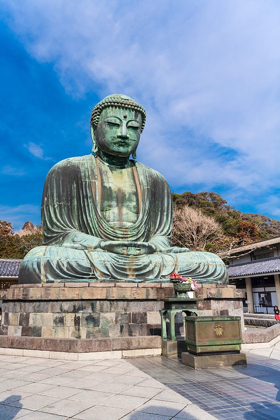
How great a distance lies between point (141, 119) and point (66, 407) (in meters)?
7.90

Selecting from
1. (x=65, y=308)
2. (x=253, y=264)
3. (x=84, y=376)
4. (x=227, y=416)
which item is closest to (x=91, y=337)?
(x=65, y=308)

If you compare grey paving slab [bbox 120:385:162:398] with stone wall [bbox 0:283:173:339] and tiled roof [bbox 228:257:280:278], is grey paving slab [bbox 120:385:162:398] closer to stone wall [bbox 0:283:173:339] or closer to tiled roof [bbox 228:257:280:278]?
stone wall [bbox 0:283:173:339]

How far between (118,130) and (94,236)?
296 centimetres

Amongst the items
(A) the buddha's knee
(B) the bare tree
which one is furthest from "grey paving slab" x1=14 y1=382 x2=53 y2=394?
(B) the bare tree

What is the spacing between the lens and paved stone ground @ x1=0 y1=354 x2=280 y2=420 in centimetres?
A: 306

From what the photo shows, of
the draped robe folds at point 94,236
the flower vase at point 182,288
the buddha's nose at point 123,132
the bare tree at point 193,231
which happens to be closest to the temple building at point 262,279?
the bare tree at point 193,231

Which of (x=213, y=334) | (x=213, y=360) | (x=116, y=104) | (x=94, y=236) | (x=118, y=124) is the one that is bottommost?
(x=213, y=360)

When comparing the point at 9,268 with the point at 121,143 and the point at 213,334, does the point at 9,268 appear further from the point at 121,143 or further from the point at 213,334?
the point at 213,334

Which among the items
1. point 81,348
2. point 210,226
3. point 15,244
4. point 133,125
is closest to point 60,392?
point 81,348

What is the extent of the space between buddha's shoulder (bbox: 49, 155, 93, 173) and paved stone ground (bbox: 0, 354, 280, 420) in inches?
203

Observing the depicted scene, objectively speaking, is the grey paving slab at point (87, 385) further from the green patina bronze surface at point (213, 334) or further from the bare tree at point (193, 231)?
the bare tree at point (193, 231)

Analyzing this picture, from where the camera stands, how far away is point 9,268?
19859 millimetres

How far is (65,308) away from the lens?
642 centimetres

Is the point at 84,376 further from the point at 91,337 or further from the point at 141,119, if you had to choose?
the point at 141,119
